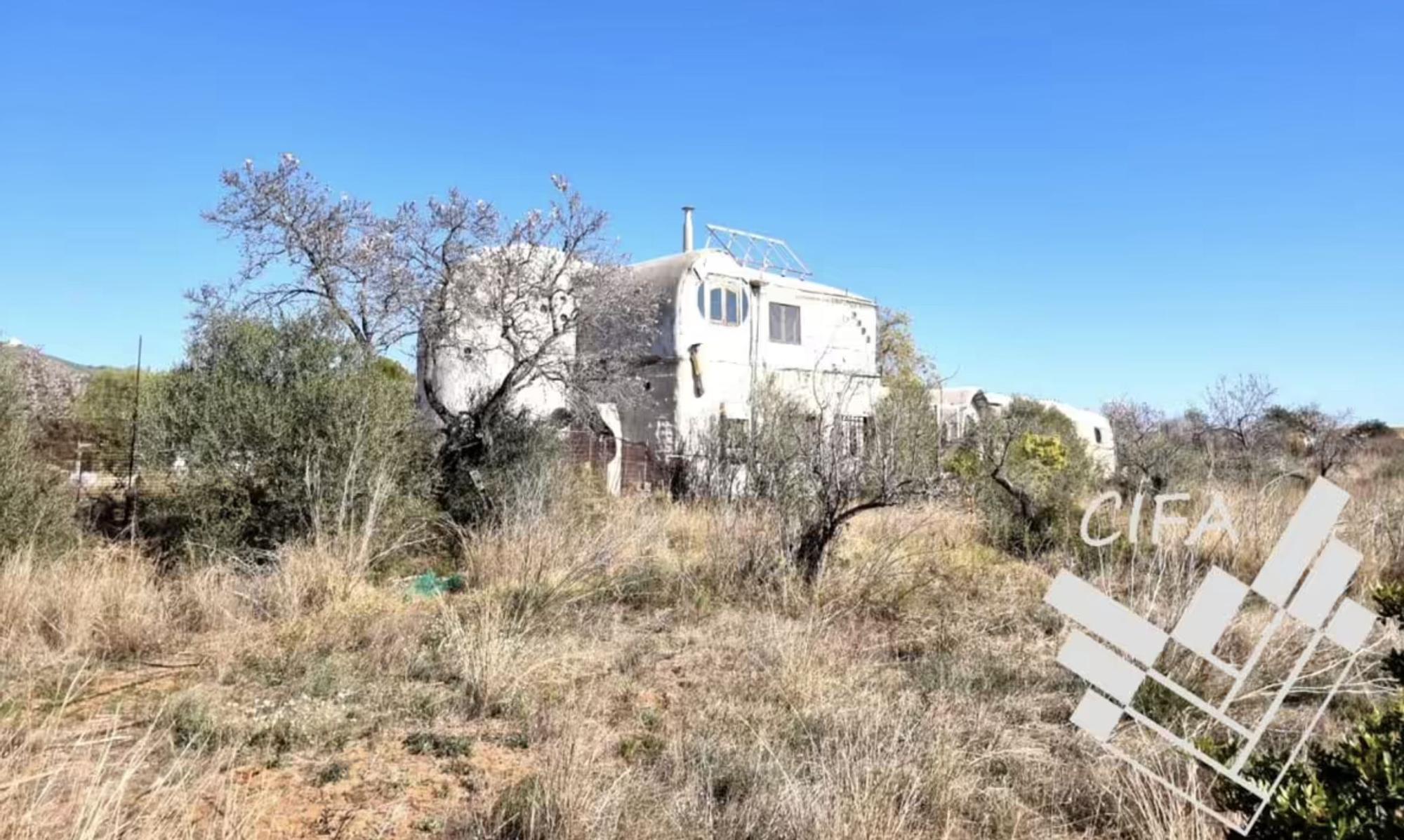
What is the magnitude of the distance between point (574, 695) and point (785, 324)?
17114 mm

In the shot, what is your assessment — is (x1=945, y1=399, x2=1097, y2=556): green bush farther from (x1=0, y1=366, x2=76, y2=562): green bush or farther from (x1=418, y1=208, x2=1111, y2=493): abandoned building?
(x1=0, y1=366, x2=76, y2=562): green bush

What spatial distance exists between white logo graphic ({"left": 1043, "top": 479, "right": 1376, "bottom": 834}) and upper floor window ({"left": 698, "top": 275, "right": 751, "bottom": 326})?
14.9 m

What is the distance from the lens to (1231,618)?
10.7 ft

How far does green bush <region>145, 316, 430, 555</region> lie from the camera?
8.04 metres

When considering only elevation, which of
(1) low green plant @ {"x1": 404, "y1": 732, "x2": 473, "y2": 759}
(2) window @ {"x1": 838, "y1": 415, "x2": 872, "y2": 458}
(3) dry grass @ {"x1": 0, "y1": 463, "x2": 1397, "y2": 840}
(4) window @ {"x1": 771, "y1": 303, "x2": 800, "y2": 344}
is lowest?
(1) low green plant @ {"x1": 404, "y1": 732, "x2": 473, "y2": 759}

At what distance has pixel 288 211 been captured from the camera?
10672mm

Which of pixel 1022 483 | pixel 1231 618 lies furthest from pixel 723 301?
pixel 1231 618

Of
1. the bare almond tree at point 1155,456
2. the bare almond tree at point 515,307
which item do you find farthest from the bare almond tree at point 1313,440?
the bare almond tree at point 515,307

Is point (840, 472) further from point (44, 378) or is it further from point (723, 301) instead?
point (44, 378)

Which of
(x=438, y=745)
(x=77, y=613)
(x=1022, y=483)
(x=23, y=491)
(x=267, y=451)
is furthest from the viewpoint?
(x=1022, y=483)

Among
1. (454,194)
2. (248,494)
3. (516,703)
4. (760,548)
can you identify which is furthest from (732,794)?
(454,194)

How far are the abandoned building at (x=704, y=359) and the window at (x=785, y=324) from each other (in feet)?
0.10
